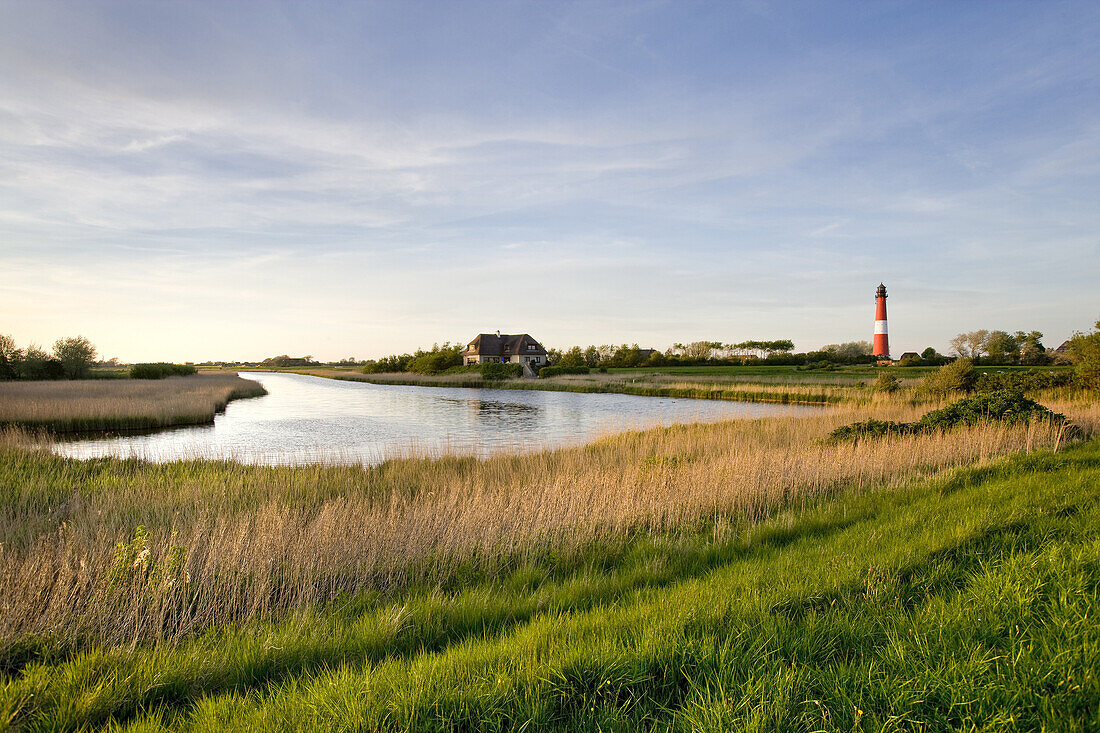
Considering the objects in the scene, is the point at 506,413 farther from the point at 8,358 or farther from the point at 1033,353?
the point at 1033,353

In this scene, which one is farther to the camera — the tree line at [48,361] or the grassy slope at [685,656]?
the tree line at [48,361]

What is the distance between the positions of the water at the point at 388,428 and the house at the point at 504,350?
176ft

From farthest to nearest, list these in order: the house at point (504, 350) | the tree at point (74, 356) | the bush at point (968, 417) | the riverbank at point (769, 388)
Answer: the house at point (504, 350)
the tree at point (74, 356)
the riverbank at point (769, 388)
the bush at point (968, 417)

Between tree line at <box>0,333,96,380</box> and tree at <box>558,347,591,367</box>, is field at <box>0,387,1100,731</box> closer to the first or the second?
tree line at <box>0,333,96,380</box>

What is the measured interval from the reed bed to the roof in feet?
265

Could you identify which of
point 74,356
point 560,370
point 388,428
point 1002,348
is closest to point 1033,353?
point 1002,348

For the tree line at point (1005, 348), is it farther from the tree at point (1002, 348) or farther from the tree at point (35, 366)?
the tree at point (35, 366)

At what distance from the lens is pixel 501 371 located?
65000mm

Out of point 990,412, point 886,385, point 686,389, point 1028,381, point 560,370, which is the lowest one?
point 686,389

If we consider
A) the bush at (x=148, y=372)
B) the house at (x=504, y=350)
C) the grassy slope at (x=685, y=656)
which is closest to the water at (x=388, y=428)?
the grassy slope at (x=685, y=656)

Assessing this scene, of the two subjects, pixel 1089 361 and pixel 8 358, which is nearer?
pixel 1089 361

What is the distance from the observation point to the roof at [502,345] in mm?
92500

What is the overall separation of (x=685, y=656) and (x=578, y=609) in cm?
115

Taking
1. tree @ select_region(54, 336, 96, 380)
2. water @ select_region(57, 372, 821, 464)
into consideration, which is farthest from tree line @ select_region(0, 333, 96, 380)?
water @ select_region(57, 372, 821, 464)
